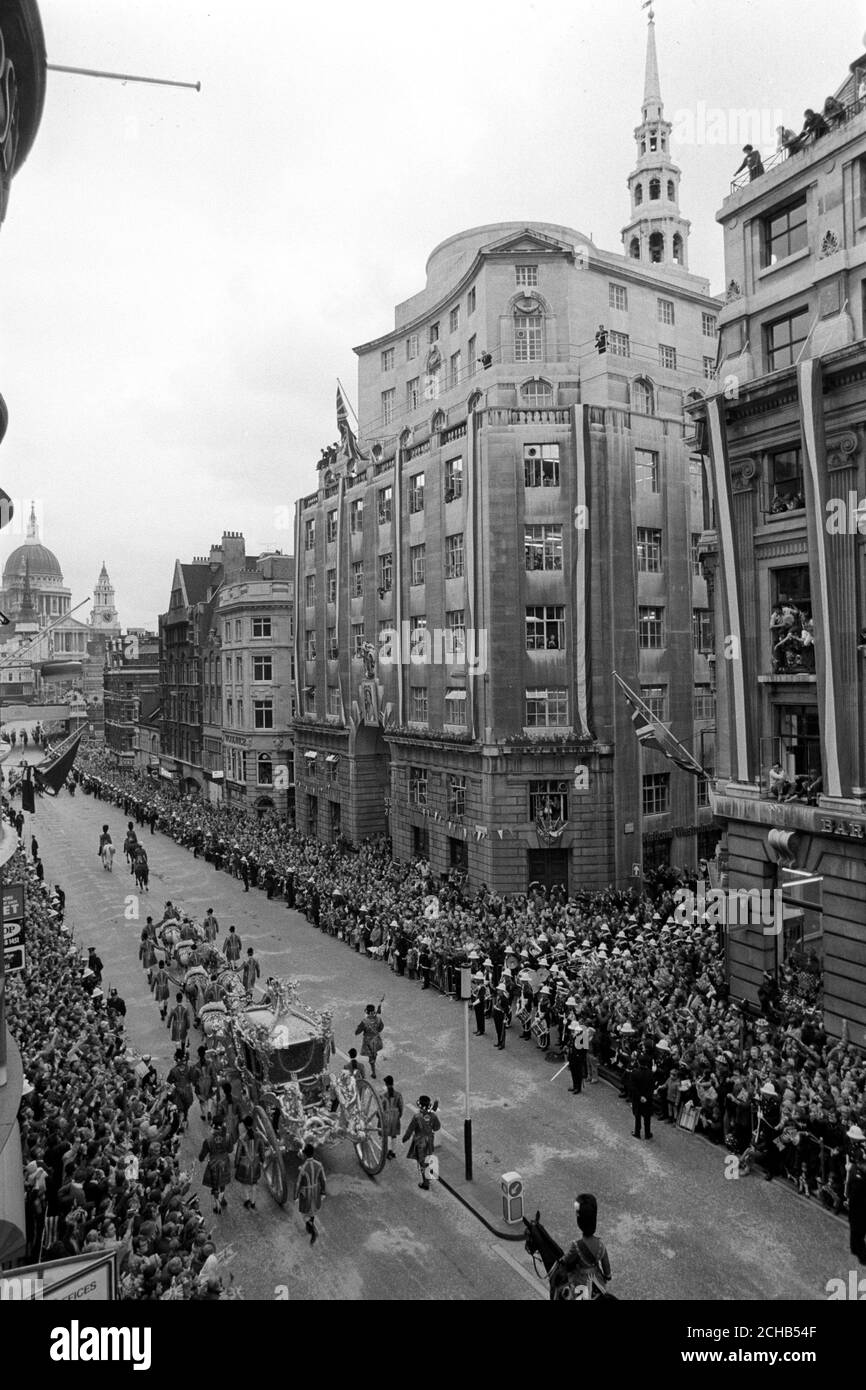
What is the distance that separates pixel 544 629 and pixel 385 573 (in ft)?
43.2

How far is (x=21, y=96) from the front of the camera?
1275 cm

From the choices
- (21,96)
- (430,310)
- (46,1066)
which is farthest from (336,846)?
(21,96)

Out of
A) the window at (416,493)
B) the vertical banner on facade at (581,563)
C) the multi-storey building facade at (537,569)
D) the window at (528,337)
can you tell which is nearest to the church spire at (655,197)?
the multi-storey building facade at (537,569)

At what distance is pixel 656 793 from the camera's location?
1567 inches

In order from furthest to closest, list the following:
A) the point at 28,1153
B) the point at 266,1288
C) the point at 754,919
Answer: the point at 754,919, the point at 28,1153, the point at 266,1288

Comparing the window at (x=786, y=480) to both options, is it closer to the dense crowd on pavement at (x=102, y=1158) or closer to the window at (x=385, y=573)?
the dense crowd on pavement at (x=102, y=1158)

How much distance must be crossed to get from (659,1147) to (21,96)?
20.2 m

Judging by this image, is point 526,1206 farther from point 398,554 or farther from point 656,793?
point 398,554

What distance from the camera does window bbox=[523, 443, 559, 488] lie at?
3778cm

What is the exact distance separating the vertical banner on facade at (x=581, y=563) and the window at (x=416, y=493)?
30.4 ft

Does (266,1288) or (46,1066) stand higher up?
(46,1066)

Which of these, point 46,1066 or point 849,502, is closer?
point 46,1066
